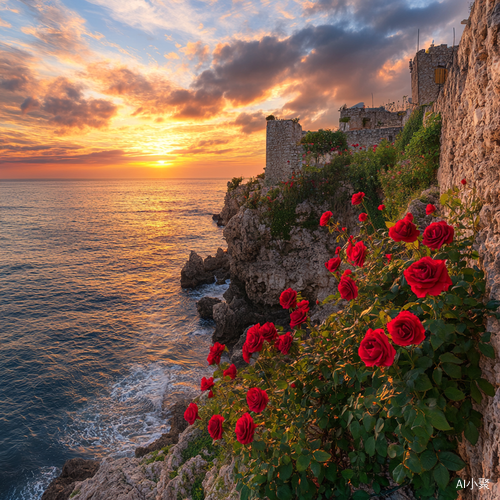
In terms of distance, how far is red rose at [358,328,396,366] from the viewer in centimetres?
166

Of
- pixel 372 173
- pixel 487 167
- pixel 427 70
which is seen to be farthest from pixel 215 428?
pixel 427 70

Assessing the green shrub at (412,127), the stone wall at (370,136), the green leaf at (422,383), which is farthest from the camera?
the stone wall at (370,136)

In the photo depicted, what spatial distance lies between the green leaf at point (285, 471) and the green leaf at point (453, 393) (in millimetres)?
1313

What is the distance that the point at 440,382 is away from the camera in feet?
6.18

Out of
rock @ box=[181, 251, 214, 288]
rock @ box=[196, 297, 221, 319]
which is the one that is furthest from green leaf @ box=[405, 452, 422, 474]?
rock @ box=[181, 251, 214, 288]

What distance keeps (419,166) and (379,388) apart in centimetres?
842

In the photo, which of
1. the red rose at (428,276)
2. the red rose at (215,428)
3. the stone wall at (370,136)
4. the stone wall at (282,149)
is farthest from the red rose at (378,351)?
the stone wall at (370,136)

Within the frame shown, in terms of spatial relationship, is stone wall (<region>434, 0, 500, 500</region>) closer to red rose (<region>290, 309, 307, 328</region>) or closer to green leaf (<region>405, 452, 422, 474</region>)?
green leaf (<region>405, 452, 422, 474</region>)

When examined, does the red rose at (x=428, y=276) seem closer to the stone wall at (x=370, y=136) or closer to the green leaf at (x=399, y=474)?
the green leaf at (x=399, y=474)

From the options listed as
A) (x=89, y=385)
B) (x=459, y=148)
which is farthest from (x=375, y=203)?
(x=89, y=385)

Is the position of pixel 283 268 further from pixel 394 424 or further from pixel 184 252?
pixel 184 252

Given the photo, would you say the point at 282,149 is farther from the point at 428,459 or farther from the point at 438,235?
the point at 428,459

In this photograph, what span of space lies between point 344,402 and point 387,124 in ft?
89.0

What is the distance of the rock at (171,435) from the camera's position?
862 cm
